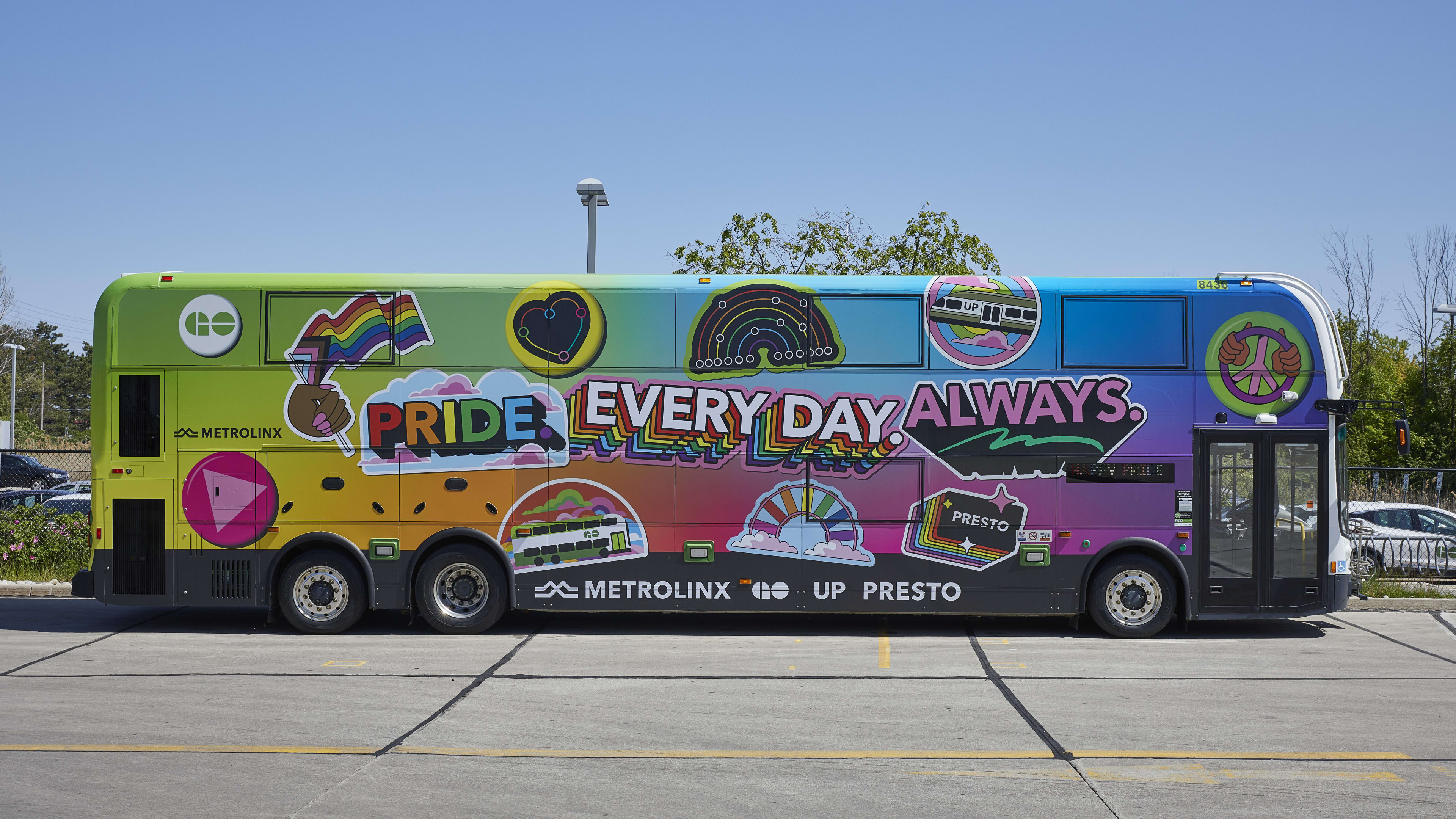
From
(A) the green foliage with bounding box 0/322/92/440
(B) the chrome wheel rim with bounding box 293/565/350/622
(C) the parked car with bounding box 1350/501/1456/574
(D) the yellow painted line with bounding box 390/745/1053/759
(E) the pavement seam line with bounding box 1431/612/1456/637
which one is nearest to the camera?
(D) the yellow painted line with bounding box 390/745/1053/759

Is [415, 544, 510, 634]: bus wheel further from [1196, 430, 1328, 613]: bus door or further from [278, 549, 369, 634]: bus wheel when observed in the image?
[1196, 430, 1328, 613]: bus door

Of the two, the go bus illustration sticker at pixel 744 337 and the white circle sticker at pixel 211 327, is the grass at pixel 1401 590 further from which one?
the white circle sticker at pixel 211 327

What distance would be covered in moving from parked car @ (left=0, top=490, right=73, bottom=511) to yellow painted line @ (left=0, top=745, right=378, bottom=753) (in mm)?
10288

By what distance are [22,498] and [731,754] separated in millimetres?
13723

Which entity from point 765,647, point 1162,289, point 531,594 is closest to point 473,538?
point 531,594

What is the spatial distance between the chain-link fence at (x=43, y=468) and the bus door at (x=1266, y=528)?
1336 centimetres

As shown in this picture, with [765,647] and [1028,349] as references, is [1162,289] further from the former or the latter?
[765,647]

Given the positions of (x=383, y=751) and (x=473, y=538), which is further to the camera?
(x=473, y=538)

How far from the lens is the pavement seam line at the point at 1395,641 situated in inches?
404

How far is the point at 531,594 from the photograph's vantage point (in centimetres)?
1117

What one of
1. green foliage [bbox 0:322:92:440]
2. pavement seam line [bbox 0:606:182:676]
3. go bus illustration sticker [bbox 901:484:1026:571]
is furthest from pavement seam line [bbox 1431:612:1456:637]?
green foliage [bbox 0:322:92:440]

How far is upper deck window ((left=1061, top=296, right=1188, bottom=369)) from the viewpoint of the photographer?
1083 centimetres

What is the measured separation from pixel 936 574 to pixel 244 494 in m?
7.10

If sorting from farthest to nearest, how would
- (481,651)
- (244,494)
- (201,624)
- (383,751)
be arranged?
(201,624) → (244,494) → (481,651) → (383,751)
